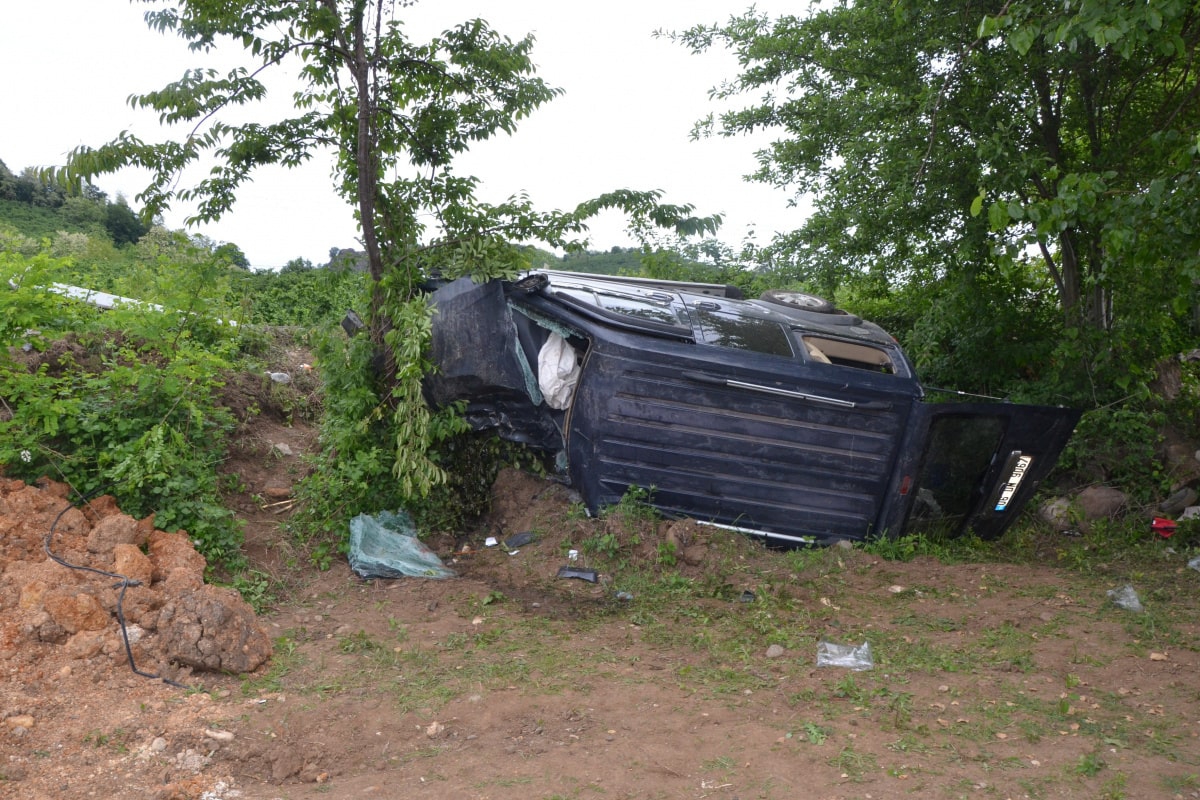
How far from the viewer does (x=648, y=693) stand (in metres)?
4.59

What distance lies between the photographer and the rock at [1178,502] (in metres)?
7.88

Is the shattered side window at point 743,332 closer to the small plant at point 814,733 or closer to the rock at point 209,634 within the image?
the small plant at point 814,733

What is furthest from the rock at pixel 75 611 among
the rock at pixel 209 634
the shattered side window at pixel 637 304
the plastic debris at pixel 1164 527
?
the plastic debris at pixel 1164 527

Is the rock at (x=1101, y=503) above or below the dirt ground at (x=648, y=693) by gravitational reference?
above

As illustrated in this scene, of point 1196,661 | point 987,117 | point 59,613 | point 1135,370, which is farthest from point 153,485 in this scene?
point 1135,370

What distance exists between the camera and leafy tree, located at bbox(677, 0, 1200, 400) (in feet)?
24.9

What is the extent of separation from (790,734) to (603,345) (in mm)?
2907

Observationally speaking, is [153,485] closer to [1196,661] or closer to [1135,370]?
[1196,661]

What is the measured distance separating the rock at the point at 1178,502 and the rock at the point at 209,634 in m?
7.39

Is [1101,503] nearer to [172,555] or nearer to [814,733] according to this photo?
[814,733]

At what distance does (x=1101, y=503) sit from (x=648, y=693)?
5.55m

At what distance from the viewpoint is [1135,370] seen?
8188 mm

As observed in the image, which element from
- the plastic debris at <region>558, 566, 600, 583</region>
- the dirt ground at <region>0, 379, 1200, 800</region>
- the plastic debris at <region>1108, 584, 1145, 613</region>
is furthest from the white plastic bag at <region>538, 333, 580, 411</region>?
the plastic debris at <region>1108, 584, 1145, 613</region>

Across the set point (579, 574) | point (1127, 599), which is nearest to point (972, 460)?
point (1127, 599)
